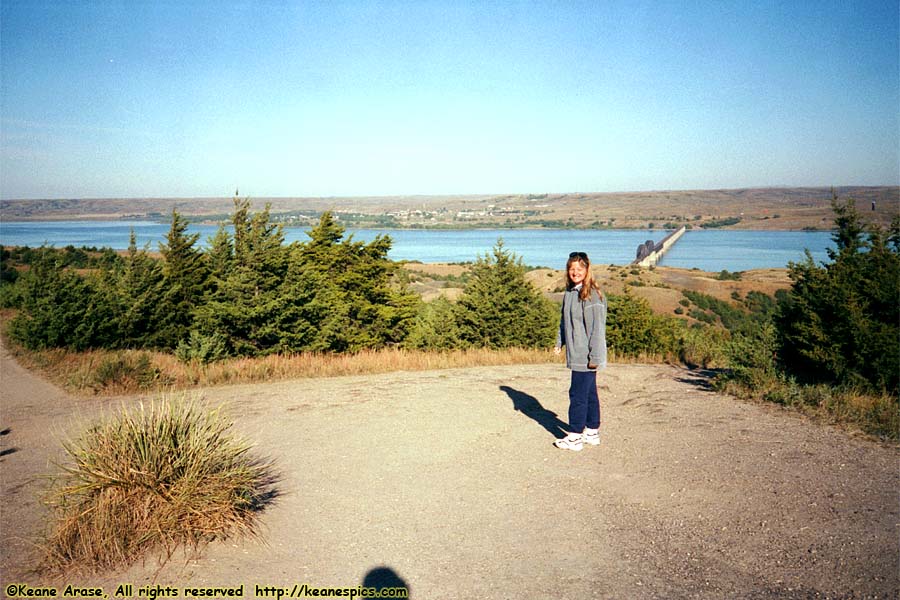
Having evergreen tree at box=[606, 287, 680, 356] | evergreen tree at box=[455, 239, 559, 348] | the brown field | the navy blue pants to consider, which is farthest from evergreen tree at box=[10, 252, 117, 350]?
the brown field

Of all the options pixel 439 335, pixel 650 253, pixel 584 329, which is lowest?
pixel 439 335

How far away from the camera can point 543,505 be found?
193 inches

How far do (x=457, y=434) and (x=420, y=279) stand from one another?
6123 centimetres

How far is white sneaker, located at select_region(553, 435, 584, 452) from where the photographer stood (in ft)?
20.7

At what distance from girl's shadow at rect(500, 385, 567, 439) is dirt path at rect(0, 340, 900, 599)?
0.05 meters

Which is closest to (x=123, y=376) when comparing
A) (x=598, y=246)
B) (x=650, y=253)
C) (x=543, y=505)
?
(x=543, y=505)

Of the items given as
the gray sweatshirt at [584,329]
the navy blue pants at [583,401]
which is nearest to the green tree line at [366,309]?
the navy blue pants at [583,401]

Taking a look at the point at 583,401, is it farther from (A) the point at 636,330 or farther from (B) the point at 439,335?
(B) the point at 439,335

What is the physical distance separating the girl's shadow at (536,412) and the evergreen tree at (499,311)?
40.6 feet

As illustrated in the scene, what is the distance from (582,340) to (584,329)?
12 centimetres

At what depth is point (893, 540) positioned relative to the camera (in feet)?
13.5

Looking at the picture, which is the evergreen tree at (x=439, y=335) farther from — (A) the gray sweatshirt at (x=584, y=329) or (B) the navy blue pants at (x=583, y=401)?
(A) the gray sweatshirt at (x=584, y=329)

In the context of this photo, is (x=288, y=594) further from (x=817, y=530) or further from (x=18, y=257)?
(x=18, y=257)

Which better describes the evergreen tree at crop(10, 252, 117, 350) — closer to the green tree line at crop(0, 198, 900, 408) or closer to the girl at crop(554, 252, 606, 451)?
the green tree line at crop(0, 198, 900, 408)
